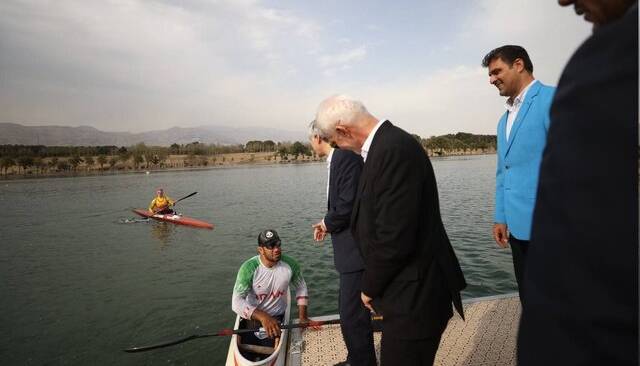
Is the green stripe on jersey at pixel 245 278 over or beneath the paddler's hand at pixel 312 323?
over

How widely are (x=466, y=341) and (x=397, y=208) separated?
11.4ft

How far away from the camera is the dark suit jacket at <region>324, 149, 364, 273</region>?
3.67 meters

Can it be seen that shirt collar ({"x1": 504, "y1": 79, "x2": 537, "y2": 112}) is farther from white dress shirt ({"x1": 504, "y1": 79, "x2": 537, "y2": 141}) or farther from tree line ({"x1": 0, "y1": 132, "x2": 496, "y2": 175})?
tree line ({"x1": 0, "y1": 132, "x2": 496, "y2": 175})

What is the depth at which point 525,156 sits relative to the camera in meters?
3.05

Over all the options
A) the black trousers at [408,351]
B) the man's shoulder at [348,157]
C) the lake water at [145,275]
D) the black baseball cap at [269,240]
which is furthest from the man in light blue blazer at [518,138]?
the lake water at [145,275]

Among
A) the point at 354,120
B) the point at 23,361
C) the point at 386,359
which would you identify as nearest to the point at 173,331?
the point at 23,361

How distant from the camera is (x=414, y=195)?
216 centimetres

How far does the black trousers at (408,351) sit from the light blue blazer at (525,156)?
141 cm

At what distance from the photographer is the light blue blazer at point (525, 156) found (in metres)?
2.96

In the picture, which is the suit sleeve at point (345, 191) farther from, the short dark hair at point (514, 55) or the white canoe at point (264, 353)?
the white canoe at point (264, 353)

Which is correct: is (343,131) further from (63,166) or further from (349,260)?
(63,166)

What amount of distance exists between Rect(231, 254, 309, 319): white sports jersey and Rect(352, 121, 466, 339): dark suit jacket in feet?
9.78

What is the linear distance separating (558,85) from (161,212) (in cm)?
2280

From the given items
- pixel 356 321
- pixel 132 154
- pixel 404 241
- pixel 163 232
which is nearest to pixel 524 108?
pixel 404 241
